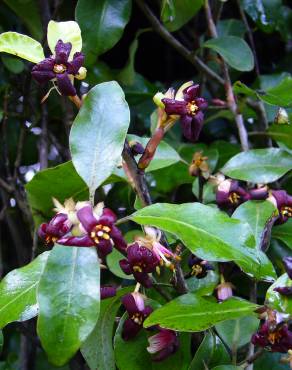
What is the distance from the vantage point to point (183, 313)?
0.77m

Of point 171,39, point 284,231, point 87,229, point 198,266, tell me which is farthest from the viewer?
point 171,39

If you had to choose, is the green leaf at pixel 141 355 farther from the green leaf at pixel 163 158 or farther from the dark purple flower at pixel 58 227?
the green leaf at pixel 163 158

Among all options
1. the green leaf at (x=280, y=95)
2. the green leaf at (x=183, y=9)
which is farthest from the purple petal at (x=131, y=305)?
the green leaf at (x=183, y=9)

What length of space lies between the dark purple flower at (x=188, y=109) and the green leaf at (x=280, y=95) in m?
0.30

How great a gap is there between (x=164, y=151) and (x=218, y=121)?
0.54 meters

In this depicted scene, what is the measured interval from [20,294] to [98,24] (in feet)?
1.87

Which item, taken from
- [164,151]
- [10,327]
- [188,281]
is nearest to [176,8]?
[164,151]

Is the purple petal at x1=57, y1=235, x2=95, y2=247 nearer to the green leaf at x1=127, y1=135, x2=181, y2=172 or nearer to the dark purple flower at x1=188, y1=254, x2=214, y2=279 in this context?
the dark purple flower at x1=188, y1=254, x2=214, y2=279

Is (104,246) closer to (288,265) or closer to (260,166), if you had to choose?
(288,265)

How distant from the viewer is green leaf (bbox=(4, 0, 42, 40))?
134 centimetres

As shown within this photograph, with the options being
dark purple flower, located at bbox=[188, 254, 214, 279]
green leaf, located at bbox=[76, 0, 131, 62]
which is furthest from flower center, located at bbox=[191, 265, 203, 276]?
green leaf, located at bbox=[76, 0, 131, 62]

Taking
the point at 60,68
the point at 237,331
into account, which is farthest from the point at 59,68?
the point at 237,331

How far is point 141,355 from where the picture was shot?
0.86 m

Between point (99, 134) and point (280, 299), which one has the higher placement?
point (99, 134)
